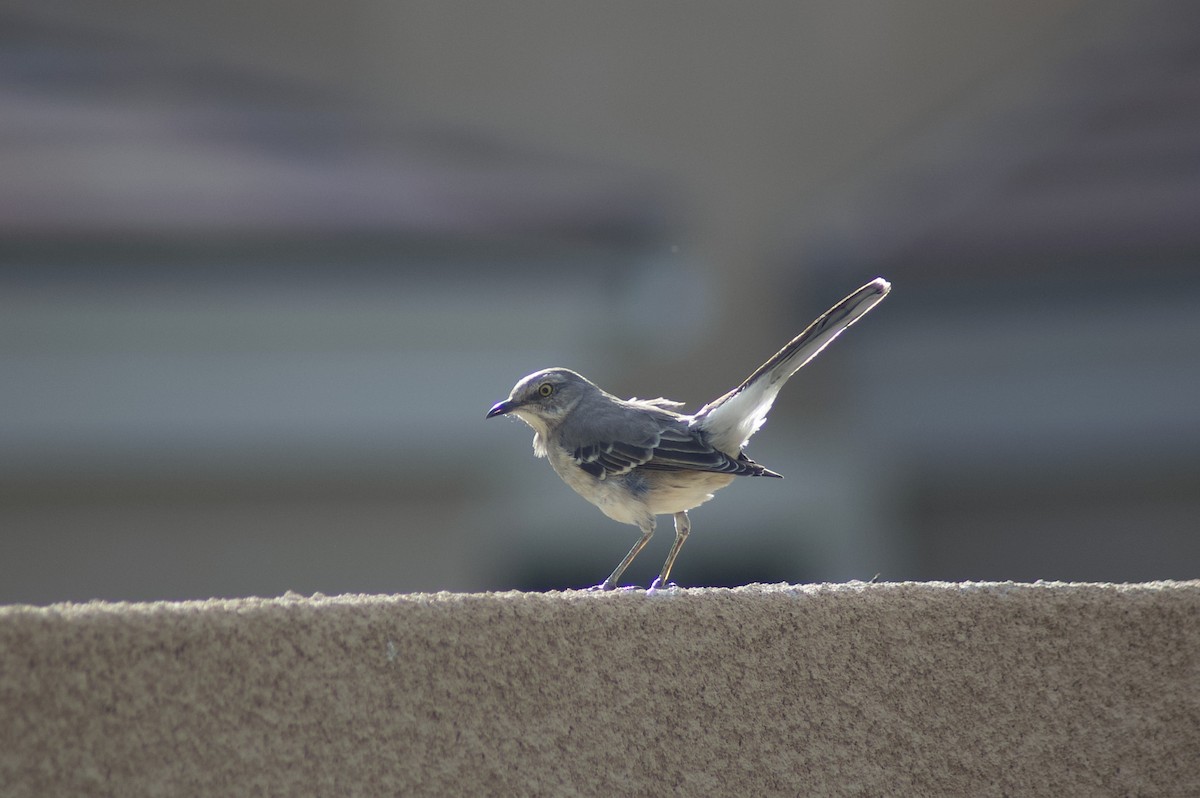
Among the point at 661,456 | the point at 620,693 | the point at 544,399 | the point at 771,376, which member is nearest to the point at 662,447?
the point at 661,456

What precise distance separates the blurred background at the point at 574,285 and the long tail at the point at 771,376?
443 cm

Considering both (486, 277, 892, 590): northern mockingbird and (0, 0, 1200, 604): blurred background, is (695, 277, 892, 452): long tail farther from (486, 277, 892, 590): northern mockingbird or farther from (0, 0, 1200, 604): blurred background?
(0, 0, 1200, 604): blurred background

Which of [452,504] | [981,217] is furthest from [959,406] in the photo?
[452,504]

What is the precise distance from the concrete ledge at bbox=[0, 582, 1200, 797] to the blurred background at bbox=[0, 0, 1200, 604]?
621 cm

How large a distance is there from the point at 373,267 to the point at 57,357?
95.7 inches

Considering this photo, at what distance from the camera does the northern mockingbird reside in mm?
3721

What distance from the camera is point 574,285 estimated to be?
8773 mm

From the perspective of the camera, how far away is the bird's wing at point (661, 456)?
3.72m

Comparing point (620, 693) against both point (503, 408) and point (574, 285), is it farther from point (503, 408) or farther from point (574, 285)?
point (574, 285)

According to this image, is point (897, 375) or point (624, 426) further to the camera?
point (897, 375)

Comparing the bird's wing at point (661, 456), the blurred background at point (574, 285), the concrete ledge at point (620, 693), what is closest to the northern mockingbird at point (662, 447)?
the bird's wing at point (661, 456)

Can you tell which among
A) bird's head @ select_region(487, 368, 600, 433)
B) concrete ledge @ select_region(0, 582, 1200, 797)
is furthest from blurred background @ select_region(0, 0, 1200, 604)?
concrete ledge @ select_region(0, 582, 1200, 797)

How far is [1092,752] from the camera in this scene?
2.12 metres

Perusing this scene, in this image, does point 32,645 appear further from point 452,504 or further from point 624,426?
point 452,504
